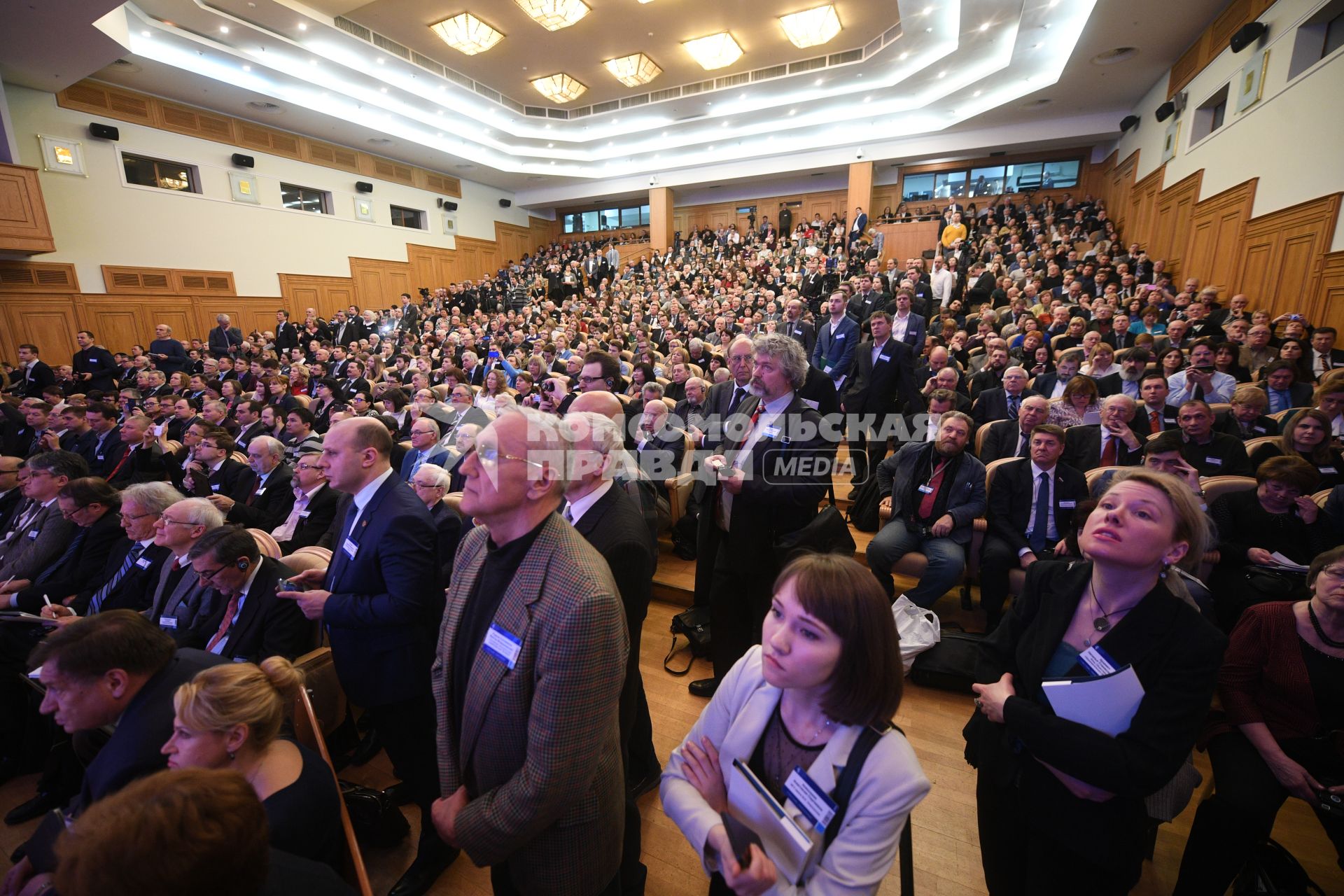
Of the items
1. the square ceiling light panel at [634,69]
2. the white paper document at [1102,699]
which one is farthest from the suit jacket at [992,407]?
the square ceiling light panel at [634,69]

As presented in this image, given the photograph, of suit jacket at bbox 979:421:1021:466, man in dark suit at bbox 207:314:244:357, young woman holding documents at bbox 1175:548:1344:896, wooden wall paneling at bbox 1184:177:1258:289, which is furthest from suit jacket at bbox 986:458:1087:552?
man in dark suit at bbox 207:314:244:357

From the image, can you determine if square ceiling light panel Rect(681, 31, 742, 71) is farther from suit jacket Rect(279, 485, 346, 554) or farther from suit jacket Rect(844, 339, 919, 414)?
suit jacket Rect(279, 485, 346, 554)

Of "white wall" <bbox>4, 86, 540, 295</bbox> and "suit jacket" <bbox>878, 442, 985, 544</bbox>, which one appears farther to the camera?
"white wall" <bbox>4, 86, 540, 295</bbox>

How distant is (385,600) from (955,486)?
9.54 ft

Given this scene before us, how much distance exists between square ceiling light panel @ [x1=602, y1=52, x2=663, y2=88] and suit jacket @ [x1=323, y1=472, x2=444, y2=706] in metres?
13.0

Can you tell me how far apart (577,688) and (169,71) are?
13652 mm

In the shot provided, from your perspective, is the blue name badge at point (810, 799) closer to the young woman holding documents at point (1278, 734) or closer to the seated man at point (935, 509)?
the young woman holding documents at point (1278, 734)

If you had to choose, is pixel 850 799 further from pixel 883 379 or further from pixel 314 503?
pixel 883 379

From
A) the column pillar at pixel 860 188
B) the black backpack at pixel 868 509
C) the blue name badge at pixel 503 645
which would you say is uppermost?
the column pillar at pixel 860 188

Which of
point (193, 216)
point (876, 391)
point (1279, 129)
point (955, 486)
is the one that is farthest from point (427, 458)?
point (193, 216)

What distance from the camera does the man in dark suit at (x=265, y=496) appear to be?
3.52 meters

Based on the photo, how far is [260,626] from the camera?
6.62 feet

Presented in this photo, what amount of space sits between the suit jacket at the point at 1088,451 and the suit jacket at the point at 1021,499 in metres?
0.39

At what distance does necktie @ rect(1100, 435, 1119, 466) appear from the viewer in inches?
123
